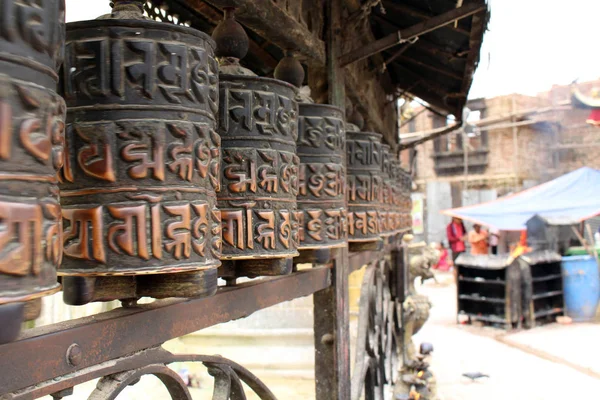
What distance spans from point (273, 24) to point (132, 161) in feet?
2.48

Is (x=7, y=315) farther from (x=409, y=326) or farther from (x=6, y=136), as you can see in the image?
(x=409, y=326)

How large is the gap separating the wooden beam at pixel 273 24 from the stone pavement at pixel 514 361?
3.89 metres

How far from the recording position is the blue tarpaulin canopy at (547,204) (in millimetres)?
10414

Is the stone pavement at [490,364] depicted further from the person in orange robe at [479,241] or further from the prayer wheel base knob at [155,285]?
the person in orange robe at [479,241]

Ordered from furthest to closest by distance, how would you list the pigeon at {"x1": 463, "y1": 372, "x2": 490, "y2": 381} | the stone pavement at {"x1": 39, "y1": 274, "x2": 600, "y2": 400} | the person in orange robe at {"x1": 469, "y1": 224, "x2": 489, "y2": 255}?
the person in orange robe at {"x1": 469, "y1": 224, "x2": 489, "y2": 255} → the pigeon at {"x1": 463, "y1": 372, "x2": 490, "y2": 381} → the stone pavement at {"x1": 39, "y1": 274, "x2": 600, "y2": 400}

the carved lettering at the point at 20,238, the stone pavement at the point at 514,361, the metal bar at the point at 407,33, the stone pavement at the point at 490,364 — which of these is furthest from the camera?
the stone pavement at the point at 514,361

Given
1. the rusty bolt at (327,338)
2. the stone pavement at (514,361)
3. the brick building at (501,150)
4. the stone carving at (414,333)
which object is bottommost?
the stone pavement at (514,361)

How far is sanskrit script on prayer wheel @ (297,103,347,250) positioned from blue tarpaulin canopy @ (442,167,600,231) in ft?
30.6

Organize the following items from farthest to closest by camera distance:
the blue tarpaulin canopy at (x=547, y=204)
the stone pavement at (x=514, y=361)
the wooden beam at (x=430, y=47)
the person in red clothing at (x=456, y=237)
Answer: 1. the person in red clothing at (x=456, y=237)
2. the blue tarpaulin canopy at (x=547, y=204)
3. the stone pavement at (x=514, y=361)
4. the wooden beam at (x=430, y=47)

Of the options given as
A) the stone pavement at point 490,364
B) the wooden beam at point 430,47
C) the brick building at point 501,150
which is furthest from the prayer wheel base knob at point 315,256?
the brick building at point 501,150

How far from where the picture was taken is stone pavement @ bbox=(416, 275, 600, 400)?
4.93 meters

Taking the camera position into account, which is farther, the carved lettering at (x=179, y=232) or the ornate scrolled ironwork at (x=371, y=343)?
the ornate scrolled ironwork at (x=371, y=343)

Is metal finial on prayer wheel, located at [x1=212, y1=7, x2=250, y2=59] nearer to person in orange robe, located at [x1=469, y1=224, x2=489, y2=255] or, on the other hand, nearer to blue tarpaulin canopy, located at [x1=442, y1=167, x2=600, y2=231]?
blue tarpaulin canopy, located at [x1=442, y1=167, x2=600, y2=231]

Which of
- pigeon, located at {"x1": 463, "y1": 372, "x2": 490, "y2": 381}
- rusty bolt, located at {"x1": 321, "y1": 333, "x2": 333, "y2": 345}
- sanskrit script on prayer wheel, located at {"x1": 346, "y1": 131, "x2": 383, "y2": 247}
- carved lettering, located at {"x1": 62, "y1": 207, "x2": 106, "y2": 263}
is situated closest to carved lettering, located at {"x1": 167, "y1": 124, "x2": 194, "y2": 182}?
carved lettering, located at {"x1": 62, "y1": 207, "x2": 106, "y2": 263}
